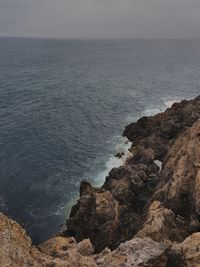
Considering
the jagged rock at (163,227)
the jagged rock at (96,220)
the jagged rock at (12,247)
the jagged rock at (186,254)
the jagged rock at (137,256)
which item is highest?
the jagged rock at (12,247)

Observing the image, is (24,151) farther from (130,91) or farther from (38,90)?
(130,91)

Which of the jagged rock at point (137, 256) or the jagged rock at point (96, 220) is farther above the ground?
the jagged rock at point (137, 256)

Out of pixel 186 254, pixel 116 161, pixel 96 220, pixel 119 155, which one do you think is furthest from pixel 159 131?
pixel 186 254

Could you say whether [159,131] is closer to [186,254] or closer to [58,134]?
[58,134]

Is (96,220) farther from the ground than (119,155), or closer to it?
farther from the ground

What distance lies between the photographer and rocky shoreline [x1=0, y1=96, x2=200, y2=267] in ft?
79.4

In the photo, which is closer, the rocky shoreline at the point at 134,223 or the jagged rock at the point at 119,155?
the rocky shoreline at the point at 134,223

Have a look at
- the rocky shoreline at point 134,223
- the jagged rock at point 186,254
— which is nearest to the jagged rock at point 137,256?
the rocky shoreline at point 134,223

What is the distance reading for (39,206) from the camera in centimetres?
6334

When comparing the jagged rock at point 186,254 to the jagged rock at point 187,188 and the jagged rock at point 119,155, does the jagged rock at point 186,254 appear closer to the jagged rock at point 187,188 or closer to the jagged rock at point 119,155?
the jagged rock at point 187,188

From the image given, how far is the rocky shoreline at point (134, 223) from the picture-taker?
2419 centimetres

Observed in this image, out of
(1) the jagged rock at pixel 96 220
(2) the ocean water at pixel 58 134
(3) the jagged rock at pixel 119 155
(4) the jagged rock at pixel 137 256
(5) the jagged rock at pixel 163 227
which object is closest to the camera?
(4) the jagged rock at pixel 137 256

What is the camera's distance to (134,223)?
4622cm

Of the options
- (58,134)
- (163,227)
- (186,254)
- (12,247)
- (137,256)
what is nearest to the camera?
(12,247)
